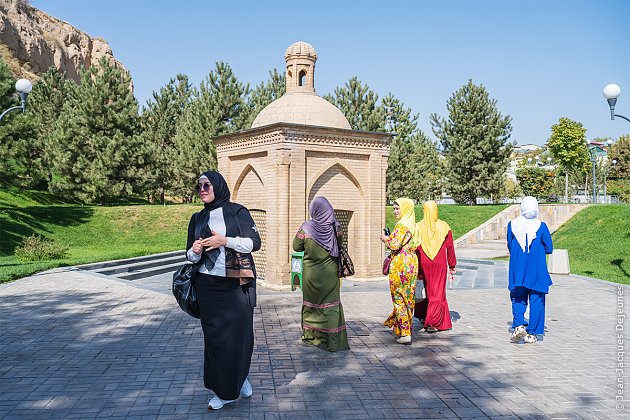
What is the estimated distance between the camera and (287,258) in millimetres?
12078

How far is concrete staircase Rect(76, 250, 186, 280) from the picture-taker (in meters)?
13.7

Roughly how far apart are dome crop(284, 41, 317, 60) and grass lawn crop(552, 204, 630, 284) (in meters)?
9.86

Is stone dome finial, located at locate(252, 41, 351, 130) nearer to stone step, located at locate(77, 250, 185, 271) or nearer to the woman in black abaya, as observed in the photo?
stone step, located at locate(77, 250, 185, 271)

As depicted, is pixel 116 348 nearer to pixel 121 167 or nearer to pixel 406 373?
pixel 406 373

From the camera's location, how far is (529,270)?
253 inches

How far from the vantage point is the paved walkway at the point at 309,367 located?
4.39 meters

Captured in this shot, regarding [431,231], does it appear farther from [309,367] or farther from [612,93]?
[612,93]

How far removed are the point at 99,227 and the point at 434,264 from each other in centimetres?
1993

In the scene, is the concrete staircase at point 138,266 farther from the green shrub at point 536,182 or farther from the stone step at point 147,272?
the green shrub at point 536,182

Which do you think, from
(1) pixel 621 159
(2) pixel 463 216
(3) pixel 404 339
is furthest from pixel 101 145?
(1) pixel 621 159

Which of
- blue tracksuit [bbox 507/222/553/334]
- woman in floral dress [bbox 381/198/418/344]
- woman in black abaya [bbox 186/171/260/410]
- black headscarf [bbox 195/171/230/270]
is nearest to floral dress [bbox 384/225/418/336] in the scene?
woman in floral dress [bbox 381/198/418/344]

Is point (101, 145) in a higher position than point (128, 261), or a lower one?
higher

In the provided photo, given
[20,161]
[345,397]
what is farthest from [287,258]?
[20,161]

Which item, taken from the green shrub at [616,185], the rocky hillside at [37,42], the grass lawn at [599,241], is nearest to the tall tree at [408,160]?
the grass lawn at [599,241]
